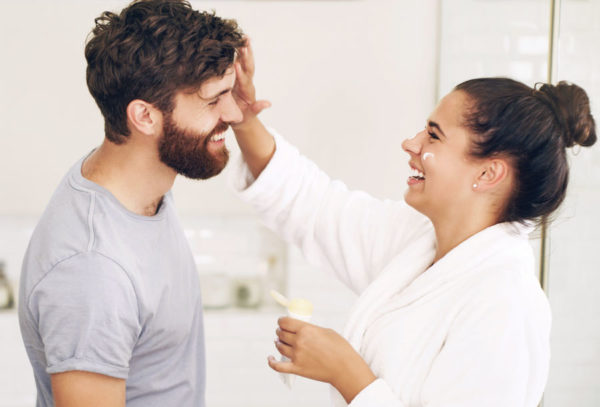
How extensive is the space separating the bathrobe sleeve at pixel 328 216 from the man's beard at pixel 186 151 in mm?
248

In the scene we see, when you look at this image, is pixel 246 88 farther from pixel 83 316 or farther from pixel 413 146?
pixel 83 316

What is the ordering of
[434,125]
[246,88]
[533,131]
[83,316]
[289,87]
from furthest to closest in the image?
[289,87], [246,88], [434,125], [533,131], [83,316]

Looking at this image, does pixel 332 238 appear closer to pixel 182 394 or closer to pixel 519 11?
pixel 182 394

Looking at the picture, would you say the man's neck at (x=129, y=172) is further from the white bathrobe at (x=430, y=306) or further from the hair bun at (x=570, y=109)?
the hair bun at (x=570, y=109)

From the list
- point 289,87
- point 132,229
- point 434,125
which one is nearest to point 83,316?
point 132,229

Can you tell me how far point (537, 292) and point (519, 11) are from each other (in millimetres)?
1064

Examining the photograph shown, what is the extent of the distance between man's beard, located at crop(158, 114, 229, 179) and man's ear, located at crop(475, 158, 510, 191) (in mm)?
599

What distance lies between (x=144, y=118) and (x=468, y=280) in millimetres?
766

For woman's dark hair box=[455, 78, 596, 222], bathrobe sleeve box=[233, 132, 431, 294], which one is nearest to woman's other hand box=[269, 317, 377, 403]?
bathrobe sleeve box=[233, 132, 431, 294]

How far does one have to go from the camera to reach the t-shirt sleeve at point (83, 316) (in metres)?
1.05

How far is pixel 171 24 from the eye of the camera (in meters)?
1.24

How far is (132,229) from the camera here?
1222mm

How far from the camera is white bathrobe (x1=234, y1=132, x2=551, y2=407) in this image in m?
1.11

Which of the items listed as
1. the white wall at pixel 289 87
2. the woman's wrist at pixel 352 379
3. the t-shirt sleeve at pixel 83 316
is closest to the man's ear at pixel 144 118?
the t-shirt sleeve at pixel 83 316
